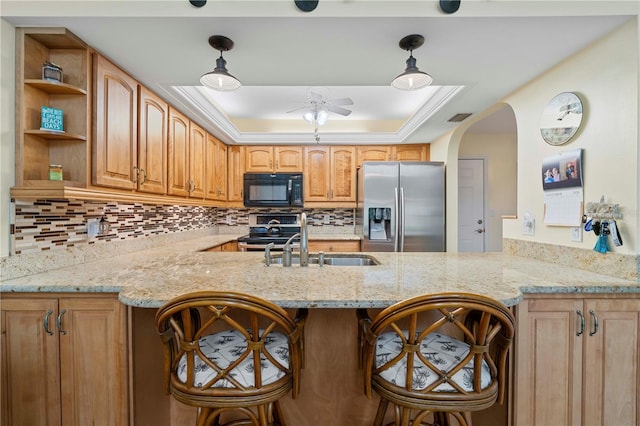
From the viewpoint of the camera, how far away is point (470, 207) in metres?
4.41

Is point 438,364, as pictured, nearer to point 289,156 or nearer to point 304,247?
point 304,247

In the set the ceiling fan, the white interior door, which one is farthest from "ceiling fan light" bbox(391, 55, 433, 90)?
the white interior door

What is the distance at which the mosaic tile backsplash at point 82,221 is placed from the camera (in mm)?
1483

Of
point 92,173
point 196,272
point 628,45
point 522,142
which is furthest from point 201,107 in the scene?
point 628,45

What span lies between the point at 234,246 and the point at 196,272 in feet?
7.14

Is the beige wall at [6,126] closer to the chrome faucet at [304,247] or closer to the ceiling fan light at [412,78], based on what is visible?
the chrome faucet at [304,247]

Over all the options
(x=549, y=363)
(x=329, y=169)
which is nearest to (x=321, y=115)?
(x=329, y=169)

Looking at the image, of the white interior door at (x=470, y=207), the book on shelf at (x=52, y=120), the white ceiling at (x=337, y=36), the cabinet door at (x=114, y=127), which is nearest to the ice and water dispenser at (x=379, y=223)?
the white ceiling at (x=337, y=36)

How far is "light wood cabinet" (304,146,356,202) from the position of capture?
3832 millimetres

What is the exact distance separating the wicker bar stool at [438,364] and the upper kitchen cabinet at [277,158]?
9.80ft

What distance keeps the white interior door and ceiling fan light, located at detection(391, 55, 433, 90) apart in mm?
3268

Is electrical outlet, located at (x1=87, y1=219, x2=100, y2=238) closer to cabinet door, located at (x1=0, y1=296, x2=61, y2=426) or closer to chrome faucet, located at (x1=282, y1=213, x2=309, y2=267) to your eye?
cabinet door, located at (x1=0, y1=296, x2=61, y2=426)

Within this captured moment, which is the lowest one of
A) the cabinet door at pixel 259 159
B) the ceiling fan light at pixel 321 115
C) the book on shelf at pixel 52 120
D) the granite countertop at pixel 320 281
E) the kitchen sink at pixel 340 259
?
the kitchen sink at pixel 340 259

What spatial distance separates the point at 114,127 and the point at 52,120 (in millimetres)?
302
